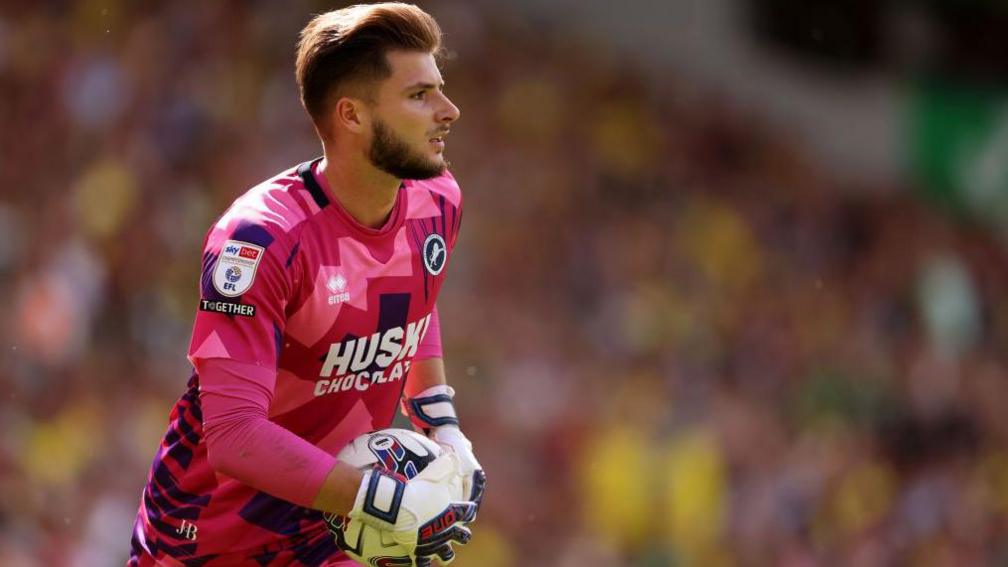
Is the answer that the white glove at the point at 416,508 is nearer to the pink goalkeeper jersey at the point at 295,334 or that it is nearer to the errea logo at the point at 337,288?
the pink goalkeeper jersey at the point at 295,334

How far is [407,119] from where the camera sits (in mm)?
4383

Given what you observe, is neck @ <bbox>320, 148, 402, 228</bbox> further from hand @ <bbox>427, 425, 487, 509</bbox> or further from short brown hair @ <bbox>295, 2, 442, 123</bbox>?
hand @ <bbox>427, 425, 487, 509</bbox>

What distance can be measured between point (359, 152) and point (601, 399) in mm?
7987

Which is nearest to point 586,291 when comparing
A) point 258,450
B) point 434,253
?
point 434,253

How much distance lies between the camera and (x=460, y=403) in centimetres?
1134

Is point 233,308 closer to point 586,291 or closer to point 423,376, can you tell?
point 423,376

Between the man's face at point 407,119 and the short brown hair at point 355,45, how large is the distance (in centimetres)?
3

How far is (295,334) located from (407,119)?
0.65 m

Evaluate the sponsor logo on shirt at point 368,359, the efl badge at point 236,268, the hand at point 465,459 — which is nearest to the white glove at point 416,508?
the hand at point 465,459

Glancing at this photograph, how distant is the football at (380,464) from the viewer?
4.29m

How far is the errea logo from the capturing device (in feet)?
14.2

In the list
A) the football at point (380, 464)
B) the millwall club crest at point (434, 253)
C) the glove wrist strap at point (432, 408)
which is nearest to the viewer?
the football at point (380, 464)

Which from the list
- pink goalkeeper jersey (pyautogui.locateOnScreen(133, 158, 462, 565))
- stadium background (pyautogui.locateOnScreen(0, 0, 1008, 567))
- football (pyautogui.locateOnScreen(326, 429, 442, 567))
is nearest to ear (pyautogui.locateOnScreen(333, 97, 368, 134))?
pink goalkeeper jersey (pyautogui.locateOnScreen(133, 158, 462, 565))

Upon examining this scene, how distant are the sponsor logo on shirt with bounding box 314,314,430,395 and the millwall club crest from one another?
161mm
